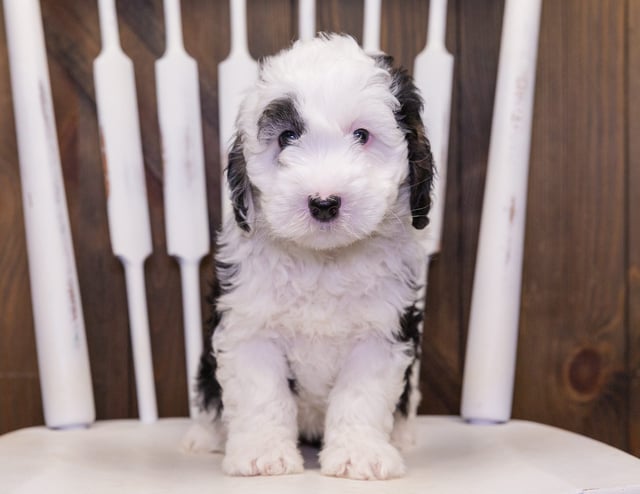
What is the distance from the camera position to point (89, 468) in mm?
1086

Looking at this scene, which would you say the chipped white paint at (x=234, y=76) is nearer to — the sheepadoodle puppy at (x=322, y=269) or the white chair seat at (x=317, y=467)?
the sheepadoodle puppy at (x=322, y=269)

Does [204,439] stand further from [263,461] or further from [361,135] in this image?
[361,135]

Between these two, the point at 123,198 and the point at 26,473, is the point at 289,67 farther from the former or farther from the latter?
the point at 26,473

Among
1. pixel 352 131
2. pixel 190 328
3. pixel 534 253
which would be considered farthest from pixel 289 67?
pixel 534 253

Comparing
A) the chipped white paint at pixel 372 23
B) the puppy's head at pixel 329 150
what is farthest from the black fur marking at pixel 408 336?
the chipped white paint at pixel 372 23

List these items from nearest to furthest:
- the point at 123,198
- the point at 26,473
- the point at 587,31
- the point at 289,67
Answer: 1. the point at 26,473
2. the point at 289,67
3. the point at 123,198
4. the point at 587,31

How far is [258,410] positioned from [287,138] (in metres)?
0.37

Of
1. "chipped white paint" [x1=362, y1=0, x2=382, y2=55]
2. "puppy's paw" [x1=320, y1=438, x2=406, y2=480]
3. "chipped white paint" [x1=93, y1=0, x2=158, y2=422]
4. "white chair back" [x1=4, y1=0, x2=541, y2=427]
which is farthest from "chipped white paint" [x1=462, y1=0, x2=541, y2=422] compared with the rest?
"chipped white paint" [x1=93, y1=0, x2=158, y2=422]

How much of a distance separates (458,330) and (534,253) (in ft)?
0.69

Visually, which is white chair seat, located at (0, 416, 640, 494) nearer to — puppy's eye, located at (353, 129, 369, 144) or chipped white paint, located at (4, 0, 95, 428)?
chipped white paint, located at (4, 0, 95, 428)

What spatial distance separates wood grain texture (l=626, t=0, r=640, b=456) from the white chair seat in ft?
1.42

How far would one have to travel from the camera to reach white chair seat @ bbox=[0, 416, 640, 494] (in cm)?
96

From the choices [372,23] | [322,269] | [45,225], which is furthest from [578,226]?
[45,225]

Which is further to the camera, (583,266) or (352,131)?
(583,266)
